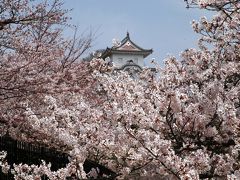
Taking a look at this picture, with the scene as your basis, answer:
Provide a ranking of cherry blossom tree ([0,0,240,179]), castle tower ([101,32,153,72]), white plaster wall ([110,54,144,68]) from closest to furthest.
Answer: cherry blossom tree ([0,0,240,179]) < castle tower ([101,32,153,72]) < white plaster wall ([110,54,144,68])

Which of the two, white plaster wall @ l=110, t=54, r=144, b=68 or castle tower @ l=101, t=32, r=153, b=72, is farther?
white plaster wall @ l=110, t=54, r=144, b=68

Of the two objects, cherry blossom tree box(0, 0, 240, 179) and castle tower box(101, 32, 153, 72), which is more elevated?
castle tower box(101, 32, 153, 72)

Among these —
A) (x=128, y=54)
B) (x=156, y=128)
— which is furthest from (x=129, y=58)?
(x=156, y=128)

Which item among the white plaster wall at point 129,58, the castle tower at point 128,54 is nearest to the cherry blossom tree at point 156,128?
the castle tower at point 128,54

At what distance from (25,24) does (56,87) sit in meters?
2.12

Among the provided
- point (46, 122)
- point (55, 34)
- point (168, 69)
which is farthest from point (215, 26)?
point (55, 34)

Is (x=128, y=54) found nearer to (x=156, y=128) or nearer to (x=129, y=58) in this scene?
(x=129, y=58)

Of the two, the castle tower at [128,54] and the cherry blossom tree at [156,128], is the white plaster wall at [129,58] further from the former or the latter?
the cherry blossom tree at [156,128]

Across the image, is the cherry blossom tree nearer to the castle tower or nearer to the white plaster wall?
the castle tower

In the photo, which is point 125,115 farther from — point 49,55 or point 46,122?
point 49,55

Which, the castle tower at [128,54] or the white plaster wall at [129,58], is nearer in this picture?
the castle tower at [128,54]

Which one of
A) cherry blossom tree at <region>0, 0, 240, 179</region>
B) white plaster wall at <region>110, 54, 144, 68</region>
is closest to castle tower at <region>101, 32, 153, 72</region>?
white plaster wall at <region>110, 54, 144, 68</region>

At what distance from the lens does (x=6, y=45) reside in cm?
1135

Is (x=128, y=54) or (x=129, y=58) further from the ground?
(x=128, y=54)
